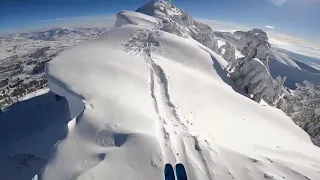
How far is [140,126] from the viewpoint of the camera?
1780 cm

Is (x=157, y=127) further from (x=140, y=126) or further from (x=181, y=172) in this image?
(x=181, y=172)

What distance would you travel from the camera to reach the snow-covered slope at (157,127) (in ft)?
48.9

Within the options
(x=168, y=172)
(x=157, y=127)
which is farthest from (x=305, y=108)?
(x=168, y=172)

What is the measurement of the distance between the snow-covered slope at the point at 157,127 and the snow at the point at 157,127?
0.06 metres

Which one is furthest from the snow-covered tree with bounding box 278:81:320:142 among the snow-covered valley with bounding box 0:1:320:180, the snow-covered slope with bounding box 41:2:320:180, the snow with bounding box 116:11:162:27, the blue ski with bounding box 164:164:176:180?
the snow with bounding box 116:11:162:27

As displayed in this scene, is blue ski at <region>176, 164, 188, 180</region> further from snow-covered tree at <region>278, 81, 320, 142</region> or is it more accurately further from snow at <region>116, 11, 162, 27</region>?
snow at <region>116, 11, 162, 27</region>

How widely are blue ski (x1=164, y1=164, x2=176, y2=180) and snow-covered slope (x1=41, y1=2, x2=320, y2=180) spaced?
303 millimetres

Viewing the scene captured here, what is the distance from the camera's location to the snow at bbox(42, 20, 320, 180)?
1489 cm

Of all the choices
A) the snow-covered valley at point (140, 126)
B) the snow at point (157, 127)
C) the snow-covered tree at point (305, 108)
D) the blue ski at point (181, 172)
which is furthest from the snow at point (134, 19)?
the blue ski at point (181, 172)

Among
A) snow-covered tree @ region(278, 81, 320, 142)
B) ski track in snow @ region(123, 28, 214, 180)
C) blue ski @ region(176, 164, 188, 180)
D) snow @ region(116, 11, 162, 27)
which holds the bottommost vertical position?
snow-covered tree @ region(278, 81, 320, 142)

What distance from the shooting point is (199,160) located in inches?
627

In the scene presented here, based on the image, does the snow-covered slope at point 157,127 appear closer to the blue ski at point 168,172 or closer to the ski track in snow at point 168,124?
the ski track in snow at point 168,124

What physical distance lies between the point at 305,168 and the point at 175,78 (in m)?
16.8

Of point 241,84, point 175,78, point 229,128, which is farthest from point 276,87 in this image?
point 229,128
